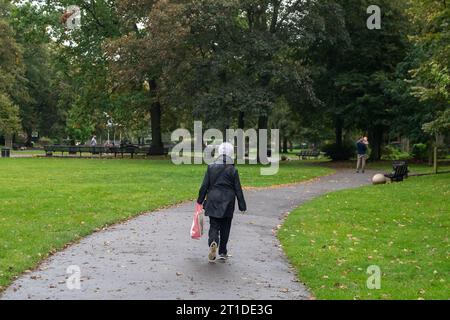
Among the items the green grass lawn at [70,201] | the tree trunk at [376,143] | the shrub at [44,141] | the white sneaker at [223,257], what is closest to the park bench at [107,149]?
the tree trunk at [376,143]

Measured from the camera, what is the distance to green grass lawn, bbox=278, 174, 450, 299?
306 inches

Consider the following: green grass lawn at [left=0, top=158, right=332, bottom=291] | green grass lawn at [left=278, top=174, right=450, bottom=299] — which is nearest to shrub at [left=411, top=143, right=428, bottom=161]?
green grass lawn at [left=0, top=158, right=332, bottom=291]

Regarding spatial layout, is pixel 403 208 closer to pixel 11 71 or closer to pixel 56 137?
pixel 11 71

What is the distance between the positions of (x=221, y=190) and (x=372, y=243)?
141 inches

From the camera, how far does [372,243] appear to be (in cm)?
1091

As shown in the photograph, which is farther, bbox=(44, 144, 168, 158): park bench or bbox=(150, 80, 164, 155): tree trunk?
bbox=(150, 80, 164, 155): tree trunk

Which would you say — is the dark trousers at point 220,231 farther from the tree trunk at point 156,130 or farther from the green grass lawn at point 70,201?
the tree trunk at point 156,130

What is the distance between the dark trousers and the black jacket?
0.49ft

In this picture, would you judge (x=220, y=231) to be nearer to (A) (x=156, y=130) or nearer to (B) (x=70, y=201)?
(B) (x=70, y=201)

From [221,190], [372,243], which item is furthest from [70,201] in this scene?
[372,243]

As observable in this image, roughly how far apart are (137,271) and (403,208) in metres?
9.45

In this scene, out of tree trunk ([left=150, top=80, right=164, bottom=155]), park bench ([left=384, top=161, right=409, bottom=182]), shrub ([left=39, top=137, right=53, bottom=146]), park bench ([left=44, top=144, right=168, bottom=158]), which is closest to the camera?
park bench ([left=384, top=161, right=409, bottom=182])

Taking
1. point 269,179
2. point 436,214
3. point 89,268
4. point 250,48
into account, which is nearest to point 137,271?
point 89,268

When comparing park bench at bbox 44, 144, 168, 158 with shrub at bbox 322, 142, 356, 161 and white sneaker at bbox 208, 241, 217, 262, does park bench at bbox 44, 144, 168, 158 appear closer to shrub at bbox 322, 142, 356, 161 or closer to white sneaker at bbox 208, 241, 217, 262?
shrub at bbox 322, 142, 356, 161
